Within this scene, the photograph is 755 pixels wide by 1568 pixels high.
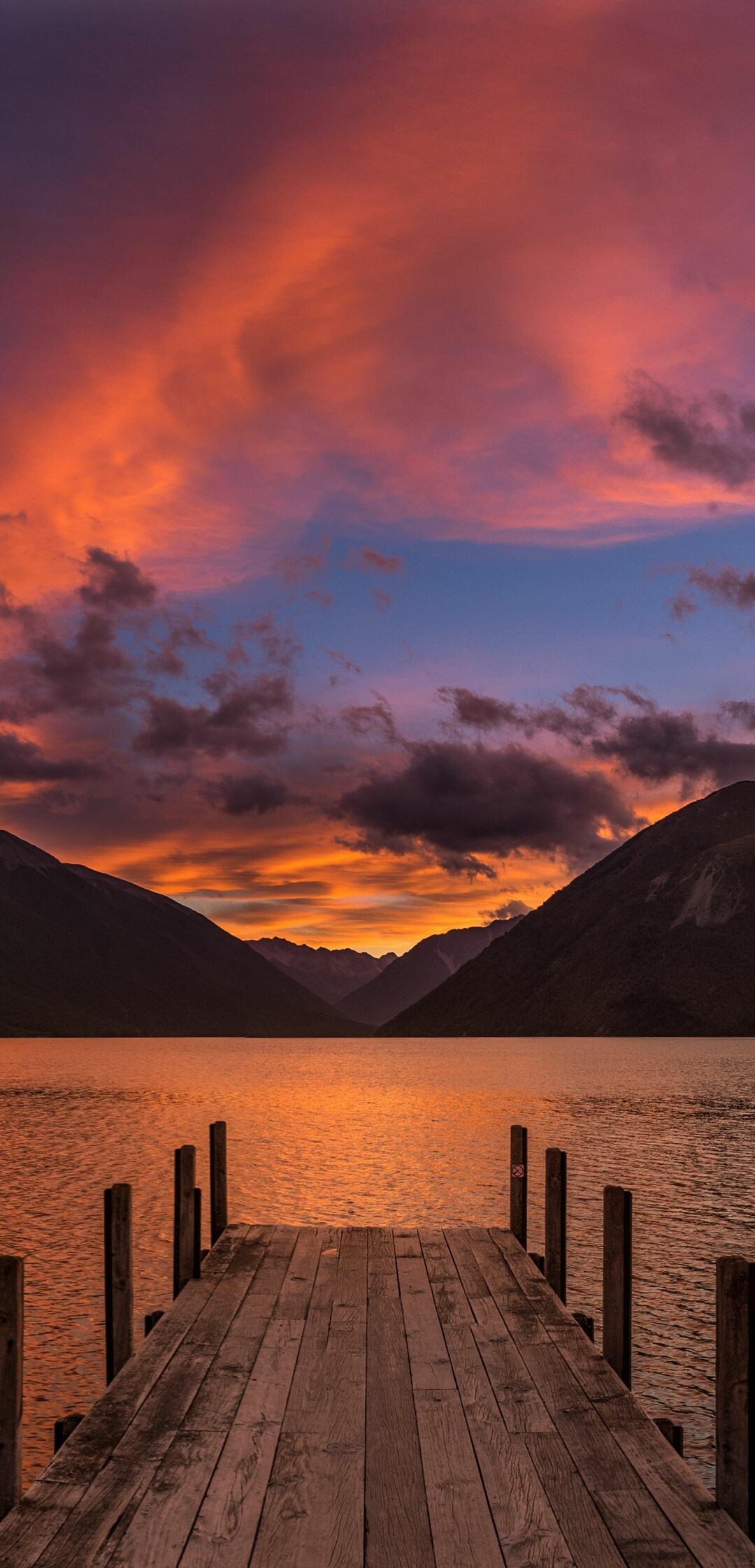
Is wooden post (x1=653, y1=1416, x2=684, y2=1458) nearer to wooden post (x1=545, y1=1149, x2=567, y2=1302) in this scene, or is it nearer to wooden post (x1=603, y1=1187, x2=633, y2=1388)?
wooden post (x1=603, y1=1187, x2=633, y2=1388)

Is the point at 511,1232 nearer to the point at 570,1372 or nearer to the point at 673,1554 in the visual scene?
the point at 570,1372

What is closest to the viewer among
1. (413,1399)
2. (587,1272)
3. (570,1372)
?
(413,1399)

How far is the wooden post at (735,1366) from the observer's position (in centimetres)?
846

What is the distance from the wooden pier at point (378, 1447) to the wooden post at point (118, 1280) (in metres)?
0.04

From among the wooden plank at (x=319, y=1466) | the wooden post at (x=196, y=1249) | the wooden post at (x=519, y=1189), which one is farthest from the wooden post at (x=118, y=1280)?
the wooden post at (x=519, y=1189)

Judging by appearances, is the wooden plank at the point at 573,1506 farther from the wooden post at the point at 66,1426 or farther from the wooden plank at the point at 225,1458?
the wooden post at the point at 66,1426

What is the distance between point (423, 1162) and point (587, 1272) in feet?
76.3

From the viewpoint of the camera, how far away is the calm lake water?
67.2 feet

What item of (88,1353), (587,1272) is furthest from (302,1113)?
(88,1353)

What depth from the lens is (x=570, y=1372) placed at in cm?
1106

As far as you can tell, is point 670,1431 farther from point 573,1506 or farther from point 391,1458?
point 391,1458

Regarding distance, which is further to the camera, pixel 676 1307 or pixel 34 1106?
pixel 34 1106

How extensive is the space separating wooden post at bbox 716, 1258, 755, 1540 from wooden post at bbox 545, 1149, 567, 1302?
23.7 feet

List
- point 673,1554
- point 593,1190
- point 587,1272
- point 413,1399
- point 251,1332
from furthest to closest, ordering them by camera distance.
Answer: point 593,1190 → point 587,1272 → point 251,1332 → point 413,1399 → point 673,1554
